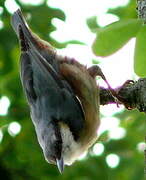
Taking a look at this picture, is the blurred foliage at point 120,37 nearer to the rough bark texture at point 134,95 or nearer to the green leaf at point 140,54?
the green leaf at point 140,54

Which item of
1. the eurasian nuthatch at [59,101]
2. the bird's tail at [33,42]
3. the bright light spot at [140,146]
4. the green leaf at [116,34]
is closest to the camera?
the green leaf at [116,34]

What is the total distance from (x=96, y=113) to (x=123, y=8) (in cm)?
138

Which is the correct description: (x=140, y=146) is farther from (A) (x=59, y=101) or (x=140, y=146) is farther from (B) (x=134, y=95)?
(B) (x=134, y=95)

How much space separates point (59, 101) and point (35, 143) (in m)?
0.76

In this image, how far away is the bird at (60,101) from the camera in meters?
2.80

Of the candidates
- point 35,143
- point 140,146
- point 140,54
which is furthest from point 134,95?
point 140,146

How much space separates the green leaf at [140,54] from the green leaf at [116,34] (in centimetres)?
2

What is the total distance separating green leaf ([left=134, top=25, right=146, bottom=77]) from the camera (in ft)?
3.88

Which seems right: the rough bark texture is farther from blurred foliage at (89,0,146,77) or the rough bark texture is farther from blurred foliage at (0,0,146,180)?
blurred foliage at (0,0,146,180)

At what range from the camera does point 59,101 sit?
2975mm

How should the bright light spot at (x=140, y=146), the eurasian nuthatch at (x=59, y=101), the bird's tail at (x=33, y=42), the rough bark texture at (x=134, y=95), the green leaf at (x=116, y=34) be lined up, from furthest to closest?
1. the bright light spot at (x=140, y=146)
2. the bird's tail at (x=33, y=42)
3. the eurasian nuthatch at (x=59, y=101)
4. the rough bark texture at (x=134, y=95)
5. the green leaf at (x=116, y=34)

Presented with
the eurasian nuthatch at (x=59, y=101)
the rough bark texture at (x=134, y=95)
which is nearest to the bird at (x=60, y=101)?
the eurasian nuthatch at (x=59, y=101)

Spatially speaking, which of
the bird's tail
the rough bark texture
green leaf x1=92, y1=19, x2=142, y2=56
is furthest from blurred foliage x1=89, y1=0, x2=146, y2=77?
the bird's tail

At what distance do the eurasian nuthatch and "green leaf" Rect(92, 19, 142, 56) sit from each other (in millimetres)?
1515
